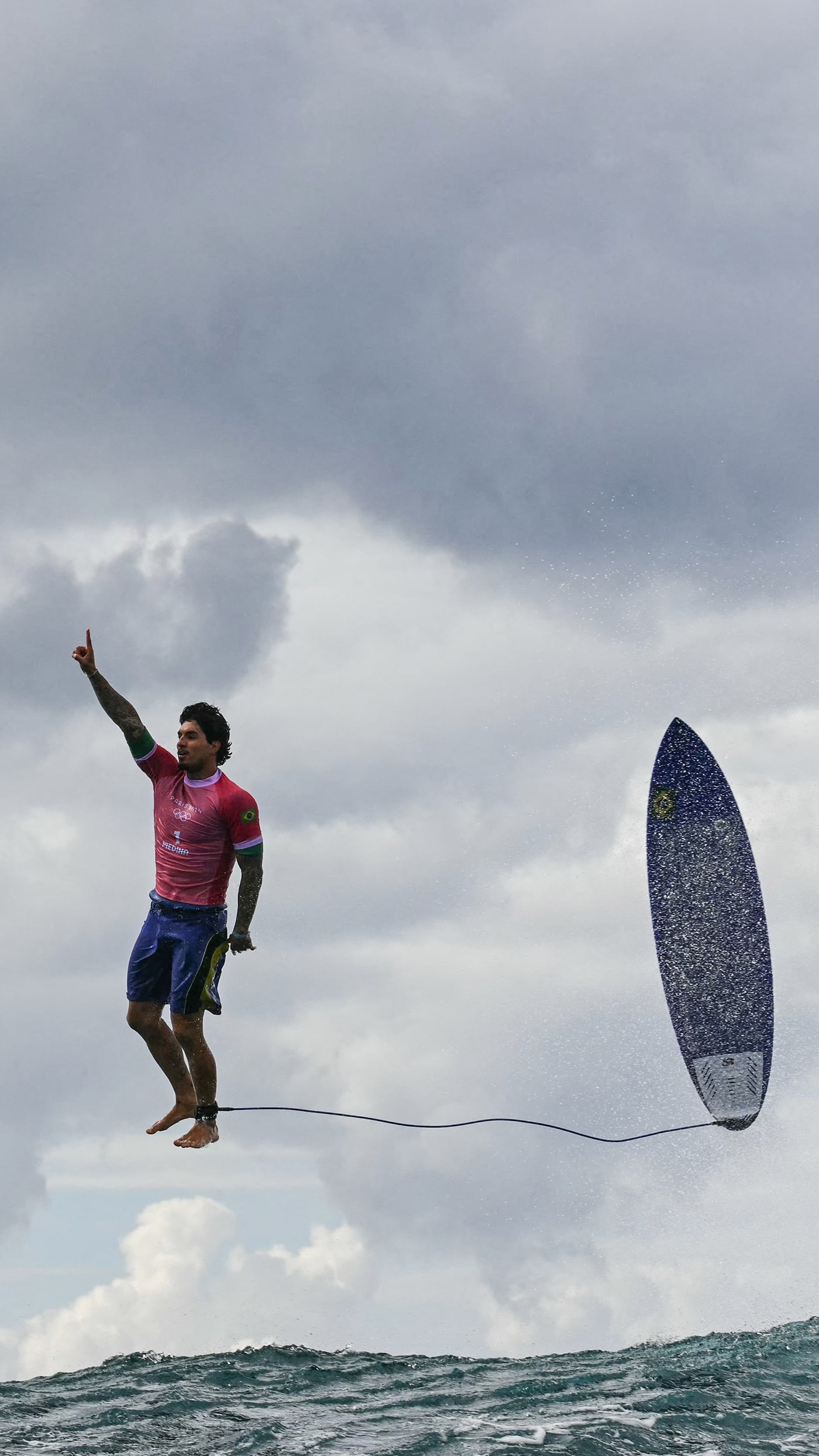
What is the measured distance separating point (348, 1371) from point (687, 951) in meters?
7.86

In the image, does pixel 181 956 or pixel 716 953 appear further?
pixel 716 953

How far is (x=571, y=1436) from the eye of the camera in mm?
→ 11023

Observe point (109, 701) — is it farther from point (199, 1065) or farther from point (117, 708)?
point (199, 1065)

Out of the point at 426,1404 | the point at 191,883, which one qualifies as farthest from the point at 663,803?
the point at 426,1404

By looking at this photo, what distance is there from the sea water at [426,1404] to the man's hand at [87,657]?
22.4 feet

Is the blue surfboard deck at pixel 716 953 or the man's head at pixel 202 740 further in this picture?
the blue surfboard deck at pixel 716 953

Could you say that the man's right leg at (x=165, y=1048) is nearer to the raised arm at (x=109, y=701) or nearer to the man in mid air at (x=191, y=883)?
the man in mid air at (x=191, y=883)

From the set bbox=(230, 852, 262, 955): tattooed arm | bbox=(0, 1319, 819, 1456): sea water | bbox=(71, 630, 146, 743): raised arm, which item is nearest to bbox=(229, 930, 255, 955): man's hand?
bbox=(230, 852, 262, 955): tattooed arm

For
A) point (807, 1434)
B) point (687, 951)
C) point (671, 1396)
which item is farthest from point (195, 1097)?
point (687, 951)

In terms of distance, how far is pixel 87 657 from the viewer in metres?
12.8

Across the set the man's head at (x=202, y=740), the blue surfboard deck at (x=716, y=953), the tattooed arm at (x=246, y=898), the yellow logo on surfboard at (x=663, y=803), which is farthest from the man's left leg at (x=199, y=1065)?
the yellow logo on surfboard at (x=663, y=803)

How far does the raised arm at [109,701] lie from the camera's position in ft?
42.1

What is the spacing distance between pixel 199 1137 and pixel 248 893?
2.46 meters

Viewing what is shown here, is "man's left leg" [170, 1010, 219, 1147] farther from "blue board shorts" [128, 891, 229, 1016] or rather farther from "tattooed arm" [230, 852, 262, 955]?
"tattooed arm" [230, 852, 262, 955]
